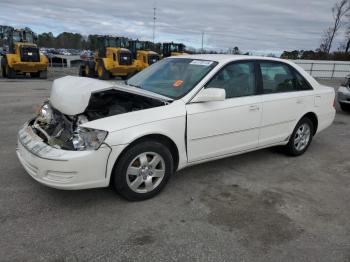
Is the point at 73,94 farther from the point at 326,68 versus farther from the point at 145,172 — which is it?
the point at 326,68

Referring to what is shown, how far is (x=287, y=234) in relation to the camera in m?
3.31

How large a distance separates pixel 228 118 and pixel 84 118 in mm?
1710

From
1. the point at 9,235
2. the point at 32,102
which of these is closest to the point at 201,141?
the point at 9,235

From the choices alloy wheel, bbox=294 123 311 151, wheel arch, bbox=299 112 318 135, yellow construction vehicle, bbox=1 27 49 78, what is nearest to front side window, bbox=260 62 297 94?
wheel arch, bbox=299 112 318 135

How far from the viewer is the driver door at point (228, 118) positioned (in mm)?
4039

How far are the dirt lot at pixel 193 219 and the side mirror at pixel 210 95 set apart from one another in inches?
42.3

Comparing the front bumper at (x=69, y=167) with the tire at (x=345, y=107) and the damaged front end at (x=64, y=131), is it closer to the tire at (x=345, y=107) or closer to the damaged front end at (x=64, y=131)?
the damaged front end at (x=64, y=131)

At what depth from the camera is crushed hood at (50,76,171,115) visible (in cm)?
396

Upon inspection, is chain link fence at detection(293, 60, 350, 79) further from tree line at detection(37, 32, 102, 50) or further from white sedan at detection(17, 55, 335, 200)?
tree line at detection(37, 32, 102, 50)

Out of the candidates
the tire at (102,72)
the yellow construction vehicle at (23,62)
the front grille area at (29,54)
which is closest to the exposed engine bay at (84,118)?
the tire at (102,72)

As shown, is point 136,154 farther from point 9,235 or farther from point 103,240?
point 9,235

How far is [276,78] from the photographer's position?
5.09 metres

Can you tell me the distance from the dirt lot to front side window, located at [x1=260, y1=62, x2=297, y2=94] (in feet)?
3.84

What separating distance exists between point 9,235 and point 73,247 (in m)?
0.60
